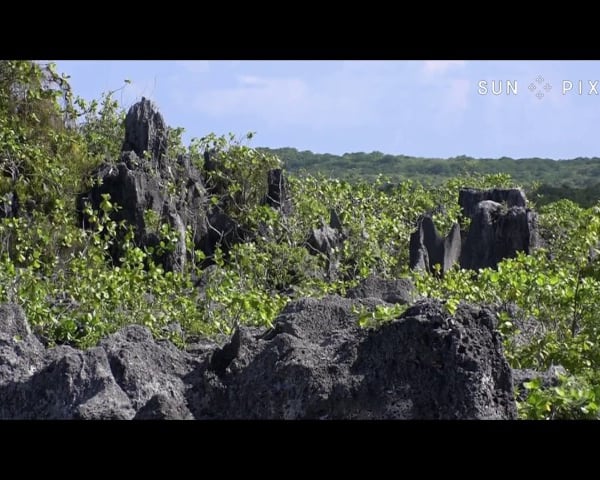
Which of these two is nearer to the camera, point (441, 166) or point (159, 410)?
point (159, 410)

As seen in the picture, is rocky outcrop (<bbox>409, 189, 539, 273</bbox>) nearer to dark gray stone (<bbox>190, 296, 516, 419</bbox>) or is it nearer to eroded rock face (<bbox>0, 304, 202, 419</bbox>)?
eroded rock face (<bbox>0, 304, 202, 419</bbox>)

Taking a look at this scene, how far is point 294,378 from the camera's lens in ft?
13.5

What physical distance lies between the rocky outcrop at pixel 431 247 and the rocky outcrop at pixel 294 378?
8112mm

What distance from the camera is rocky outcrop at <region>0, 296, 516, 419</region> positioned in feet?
12.3

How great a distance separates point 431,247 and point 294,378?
9464mm

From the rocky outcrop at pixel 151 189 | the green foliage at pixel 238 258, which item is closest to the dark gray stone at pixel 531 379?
the green foliage at pixel 238 258

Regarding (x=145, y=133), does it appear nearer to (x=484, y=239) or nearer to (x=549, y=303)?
(x=484, y=239)

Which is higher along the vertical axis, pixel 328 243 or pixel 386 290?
pixel 328 243

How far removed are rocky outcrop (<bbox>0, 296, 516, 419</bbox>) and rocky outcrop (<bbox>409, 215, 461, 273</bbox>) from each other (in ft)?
26.6

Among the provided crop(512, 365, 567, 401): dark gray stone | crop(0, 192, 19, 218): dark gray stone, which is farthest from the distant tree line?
crop(512, 365, 567, 401): dark gray stone

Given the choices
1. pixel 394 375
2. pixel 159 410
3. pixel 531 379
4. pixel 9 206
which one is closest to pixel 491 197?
pixel 9 206

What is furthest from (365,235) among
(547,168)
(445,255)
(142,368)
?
(547,168)

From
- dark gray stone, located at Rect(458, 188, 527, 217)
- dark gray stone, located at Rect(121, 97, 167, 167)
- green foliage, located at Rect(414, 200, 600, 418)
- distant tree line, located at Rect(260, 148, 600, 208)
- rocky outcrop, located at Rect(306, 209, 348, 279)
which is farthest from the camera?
distant tree line, located at Rect(260, 148, 600, 208)
